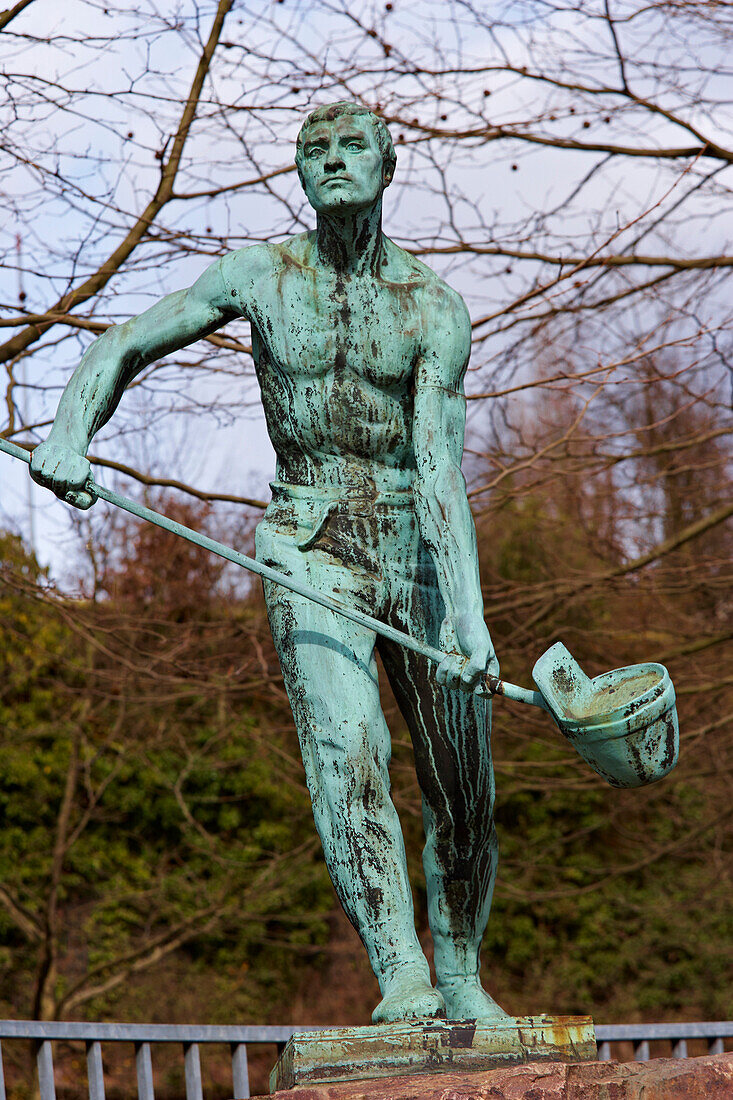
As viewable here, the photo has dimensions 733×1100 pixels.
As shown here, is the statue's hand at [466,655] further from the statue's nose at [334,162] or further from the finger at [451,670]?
the statue's nose at [334,162]

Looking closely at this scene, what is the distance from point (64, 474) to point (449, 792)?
1.12 metres

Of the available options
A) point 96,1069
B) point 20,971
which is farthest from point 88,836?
point 96,1069

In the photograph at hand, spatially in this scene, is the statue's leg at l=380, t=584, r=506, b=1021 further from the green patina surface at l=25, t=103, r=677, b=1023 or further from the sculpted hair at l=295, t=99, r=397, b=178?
the sculpted hair at l=295, t=99, r=397, b=178

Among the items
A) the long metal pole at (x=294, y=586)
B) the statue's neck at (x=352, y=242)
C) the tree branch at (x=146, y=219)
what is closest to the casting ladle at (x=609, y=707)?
the long metal pole at (x=294, y=586)

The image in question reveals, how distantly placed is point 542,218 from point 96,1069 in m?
4.47

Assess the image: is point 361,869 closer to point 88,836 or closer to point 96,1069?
point 96,1069

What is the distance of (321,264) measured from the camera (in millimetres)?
3229

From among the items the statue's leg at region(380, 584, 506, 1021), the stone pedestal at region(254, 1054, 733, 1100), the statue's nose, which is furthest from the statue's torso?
the stone pedestal at region(254, 1054, 733, 1100)

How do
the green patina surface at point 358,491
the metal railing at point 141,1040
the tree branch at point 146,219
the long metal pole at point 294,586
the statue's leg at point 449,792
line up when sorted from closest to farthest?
the long metal pole at point 294,586
the green patina surface at point 358,491
the statue's leg at point 449,792
the metal railing at point 141,1040
the tree branch at point 146,219

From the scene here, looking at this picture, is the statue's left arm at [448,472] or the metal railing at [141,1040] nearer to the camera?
the statue's left arm at [448,472]

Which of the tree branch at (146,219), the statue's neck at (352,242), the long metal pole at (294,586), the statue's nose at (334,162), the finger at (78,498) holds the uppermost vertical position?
the tree branch at (146,219)

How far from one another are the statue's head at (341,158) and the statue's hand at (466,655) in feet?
3.21

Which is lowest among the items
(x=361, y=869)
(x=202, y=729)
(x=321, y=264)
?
(x=361, y=869)

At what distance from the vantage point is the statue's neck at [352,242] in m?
3.16
